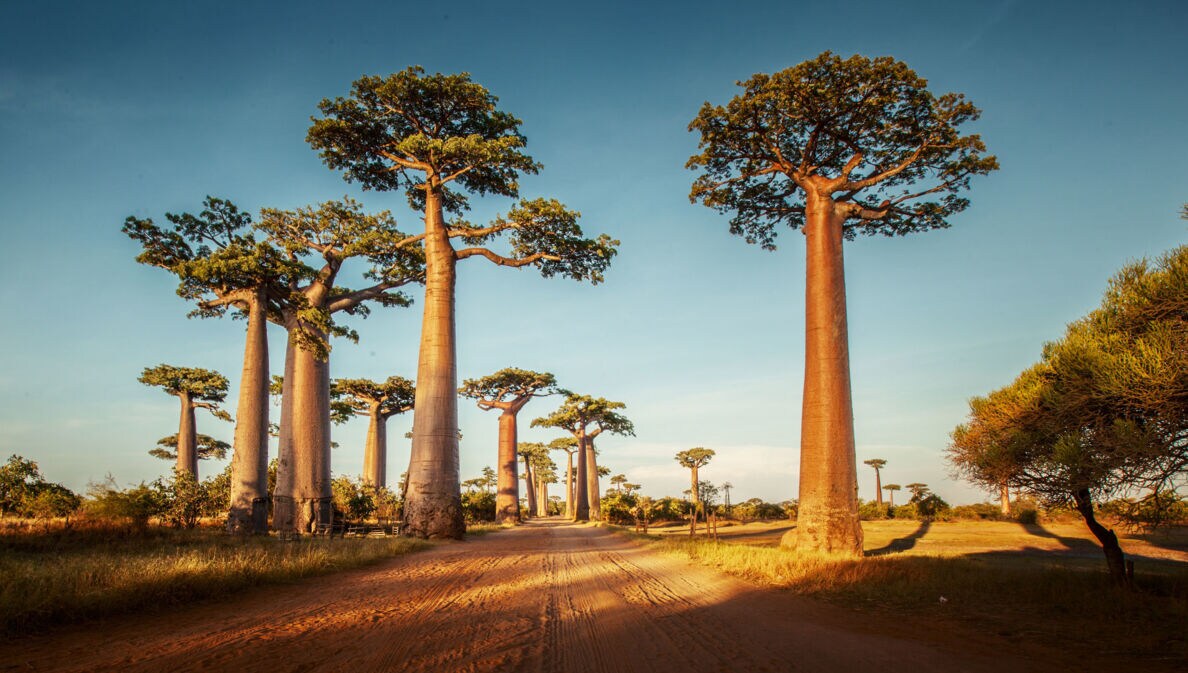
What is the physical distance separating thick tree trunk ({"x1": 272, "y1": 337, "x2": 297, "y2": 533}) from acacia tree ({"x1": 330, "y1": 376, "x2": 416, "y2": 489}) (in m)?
13.8

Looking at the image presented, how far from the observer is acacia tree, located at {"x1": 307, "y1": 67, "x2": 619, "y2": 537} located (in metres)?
17.5

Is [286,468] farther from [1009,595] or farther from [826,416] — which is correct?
[1009,595]

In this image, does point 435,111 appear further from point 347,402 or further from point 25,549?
point 347,402

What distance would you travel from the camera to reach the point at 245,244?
62.8 ft

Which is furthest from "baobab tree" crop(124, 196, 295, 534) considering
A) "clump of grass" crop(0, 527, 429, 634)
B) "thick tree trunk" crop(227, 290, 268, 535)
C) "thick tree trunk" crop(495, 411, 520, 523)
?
"thick tree trunk" crop(495, 411, 520, 523)

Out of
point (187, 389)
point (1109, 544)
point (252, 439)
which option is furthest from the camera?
point (187, 389)

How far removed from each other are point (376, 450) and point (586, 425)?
15.4 metres

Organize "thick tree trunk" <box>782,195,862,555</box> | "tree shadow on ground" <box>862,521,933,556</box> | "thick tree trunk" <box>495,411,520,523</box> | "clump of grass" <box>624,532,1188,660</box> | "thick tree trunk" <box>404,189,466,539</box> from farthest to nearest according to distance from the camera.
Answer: "thick tree trunk" <box>495,411,520,523</box>
"thick tree trunk" <box>404,189,466,539</box>
"tree shadow on ground" <box>862,521,933,556</box>
"thick tree trunk" <box>782,195,862,555</box>
"clump of grass" <box>624,532,1188,660</box>

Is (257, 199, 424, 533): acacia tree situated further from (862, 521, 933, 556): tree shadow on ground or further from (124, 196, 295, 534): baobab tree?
(862, 521, 933, 556): tree shadow on ground

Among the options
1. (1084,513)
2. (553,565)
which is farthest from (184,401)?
(1084,513)

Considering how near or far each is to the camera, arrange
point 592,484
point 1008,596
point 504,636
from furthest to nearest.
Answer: point 592,484
point 1008,596
point 504,636

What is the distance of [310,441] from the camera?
19766 mm

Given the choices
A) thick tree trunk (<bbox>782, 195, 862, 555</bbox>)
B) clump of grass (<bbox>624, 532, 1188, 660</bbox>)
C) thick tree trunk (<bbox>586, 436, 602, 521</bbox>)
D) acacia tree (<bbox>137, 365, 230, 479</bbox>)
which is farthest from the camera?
thick tree trunk (<bbox>586, 436, 602, 521</bbox>)

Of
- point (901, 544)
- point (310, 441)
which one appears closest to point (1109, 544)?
point (901, 544)
